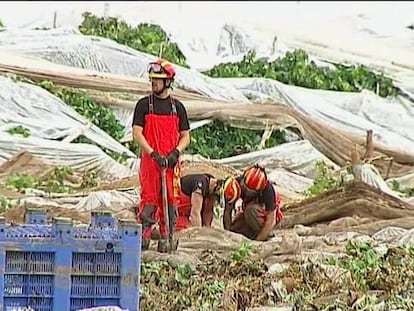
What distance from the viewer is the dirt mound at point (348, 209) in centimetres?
917

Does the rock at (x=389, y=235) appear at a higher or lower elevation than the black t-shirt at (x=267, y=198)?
lower

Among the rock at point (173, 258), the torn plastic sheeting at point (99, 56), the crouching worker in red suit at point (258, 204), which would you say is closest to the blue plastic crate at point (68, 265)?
the rock at point (173, 258)

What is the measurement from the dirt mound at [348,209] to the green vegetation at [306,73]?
2994 mm

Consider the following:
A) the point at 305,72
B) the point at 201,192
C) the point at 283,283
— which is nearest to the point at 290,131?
the point at 305,72

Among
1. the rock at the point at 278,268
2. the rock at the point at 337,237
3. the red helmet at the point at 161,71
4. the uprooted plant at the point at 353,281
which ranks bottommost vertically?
the rock at the point at 337,237

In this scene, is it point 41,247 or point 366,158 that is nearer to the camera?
point 41,247

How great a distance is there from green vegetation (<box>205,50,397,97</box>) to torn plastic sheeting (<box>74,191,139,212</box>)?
365 centimetres

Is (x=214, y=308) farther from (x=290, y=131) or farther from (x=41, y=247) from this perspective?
(x=290, y=131)

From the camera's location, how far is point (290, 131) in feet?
37.0

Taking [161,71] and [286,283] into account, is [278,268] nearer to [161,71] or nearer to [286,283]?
[286,283]

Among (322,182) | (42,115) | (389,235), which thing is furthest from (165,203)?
(42,115)

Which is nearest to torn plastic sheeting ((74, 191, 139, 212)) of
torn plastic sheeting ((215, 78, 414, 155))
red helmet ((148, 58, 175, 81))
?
red helmet ((148, 58, 175, 81))

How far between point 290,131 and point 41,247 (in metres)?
5.01

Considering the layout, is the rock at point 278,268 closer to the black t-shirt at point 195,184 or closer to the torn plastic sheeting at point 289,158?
the black t-shirt at point 195,184
